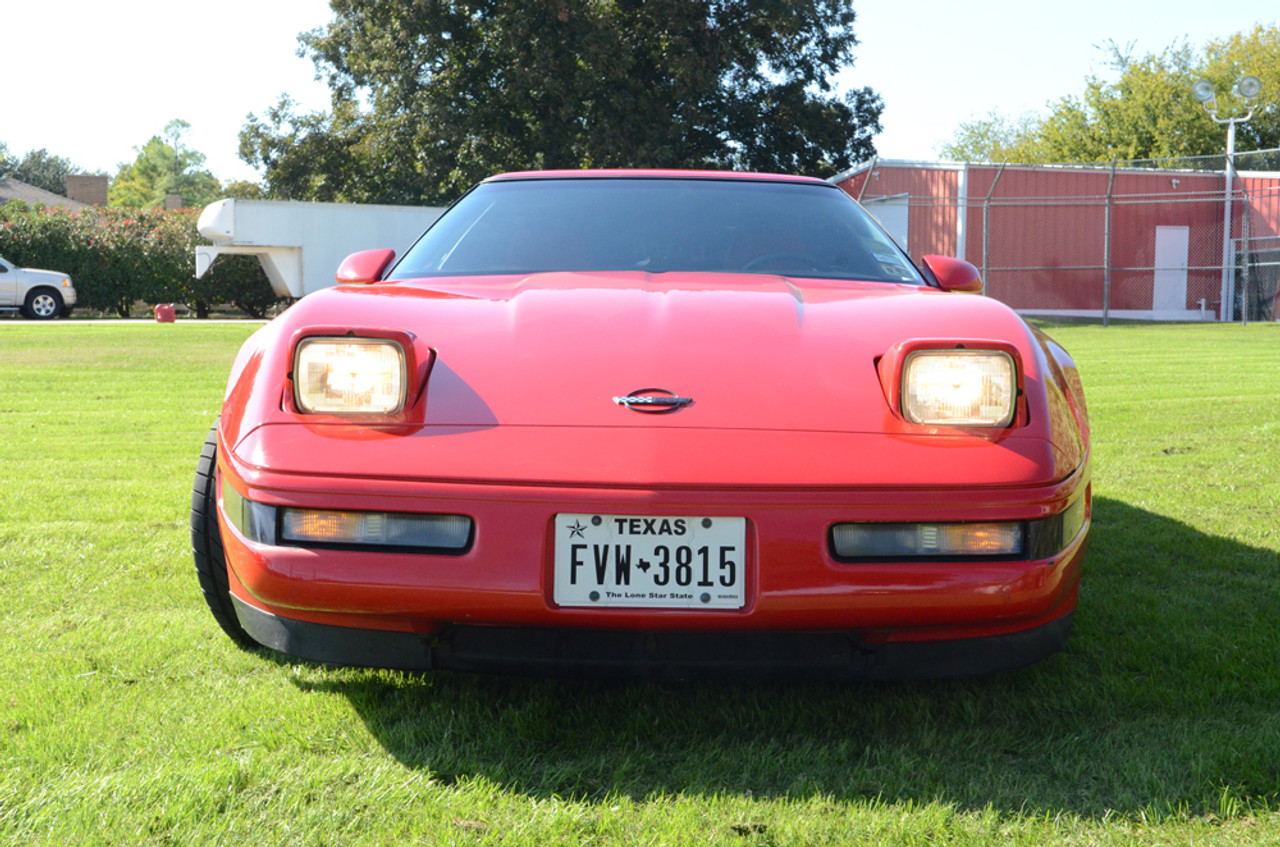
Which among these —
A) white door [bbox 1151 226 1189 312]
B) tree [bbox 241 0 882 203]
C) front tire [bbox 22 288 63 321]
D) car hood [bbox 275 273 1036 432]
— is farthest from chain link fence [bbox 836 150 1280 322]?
car hood [bbox 275 273 1036 432]

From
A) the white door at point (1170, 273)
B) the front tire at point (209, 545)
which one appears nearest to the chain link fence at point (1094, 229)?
the white door at point (1170, 273)

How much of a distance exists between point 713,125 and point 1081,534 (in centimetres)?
2745

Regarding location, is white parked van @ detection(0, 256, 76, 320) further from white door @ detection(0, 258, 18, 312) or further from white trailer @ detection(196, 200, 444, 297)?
white trailer @ detection(196, 200, 444, 297)

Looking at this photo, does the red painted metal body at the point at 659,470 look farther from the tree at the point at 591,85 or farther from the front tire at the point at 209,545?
the tree at the point at 591,85

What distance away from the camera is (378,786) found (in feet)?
6.38

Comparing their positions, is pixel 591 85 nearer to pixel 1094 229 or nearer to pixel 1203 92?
pixel 1094 229

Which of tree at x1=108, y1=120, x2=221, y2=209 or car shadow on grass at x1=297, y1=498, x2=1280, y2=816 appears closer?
car shadow on grass at x1=297, y1=498, x2=1280, y2=816

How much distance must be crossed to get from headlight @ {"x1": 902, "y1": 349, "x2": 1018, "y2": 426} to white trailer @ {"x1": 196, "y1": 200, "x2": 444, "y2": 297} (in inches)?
692

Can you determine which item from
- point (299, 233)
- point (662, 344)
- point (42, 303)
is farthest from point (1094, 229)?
point (662, 344)

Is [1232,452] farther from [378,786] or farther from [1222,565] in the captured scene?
[378,786]

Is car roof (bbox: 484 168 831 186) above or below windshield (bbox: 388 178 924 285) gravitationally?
above

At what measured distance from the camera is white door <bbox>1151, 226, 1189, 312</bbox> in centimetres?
2414

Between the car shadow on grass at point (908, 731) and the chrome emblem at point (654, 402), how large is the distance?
682mm

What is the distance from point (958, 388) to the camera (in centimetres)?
198
